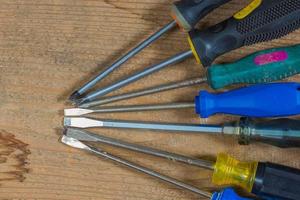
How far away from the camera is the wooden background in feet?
3.00

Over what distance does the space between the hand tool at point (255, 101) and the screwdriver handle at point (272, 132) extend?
12 millimetres

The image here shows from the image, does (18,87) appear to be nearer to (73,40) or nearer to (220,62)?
(73,40)

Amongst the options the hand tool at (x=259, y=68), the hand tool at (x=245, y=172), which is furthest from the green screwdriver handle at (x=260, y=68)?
the hand tool at (x=245, y=172)

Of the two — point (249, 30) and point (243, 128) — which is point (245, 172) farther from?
point (249, 30)

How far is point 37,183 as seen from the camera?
0.93 m

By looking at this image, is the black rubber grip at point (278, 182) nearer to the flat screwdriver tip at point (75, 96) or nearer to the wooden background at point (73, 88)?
the wooden background at point (73, 88)

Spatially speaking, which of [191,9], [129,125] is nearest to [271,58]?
[191,9]

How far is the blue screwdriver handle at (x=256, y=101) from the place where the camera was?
2.68 feet

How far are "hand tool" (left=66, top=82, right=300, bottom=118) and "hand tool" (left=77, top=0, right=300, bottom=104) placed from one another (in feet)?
0.18

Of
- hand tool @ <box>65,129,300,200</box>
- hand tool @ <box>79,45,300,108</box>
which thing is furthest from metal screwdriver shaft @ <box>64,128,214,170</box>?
hand tool @ <box>79,45,300,108</box>

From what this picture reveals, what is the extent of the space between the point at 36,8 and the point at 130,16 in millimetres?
154

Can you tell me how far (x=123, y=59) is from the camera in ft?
2.97

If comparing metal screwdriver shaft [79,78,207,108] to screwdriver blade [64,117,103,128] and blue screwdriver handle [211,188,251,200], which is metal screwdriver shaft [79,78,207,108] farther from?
blue screwdriver handle [211,188,251,200]

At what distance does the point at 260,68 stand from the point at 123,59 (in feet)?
0.69
